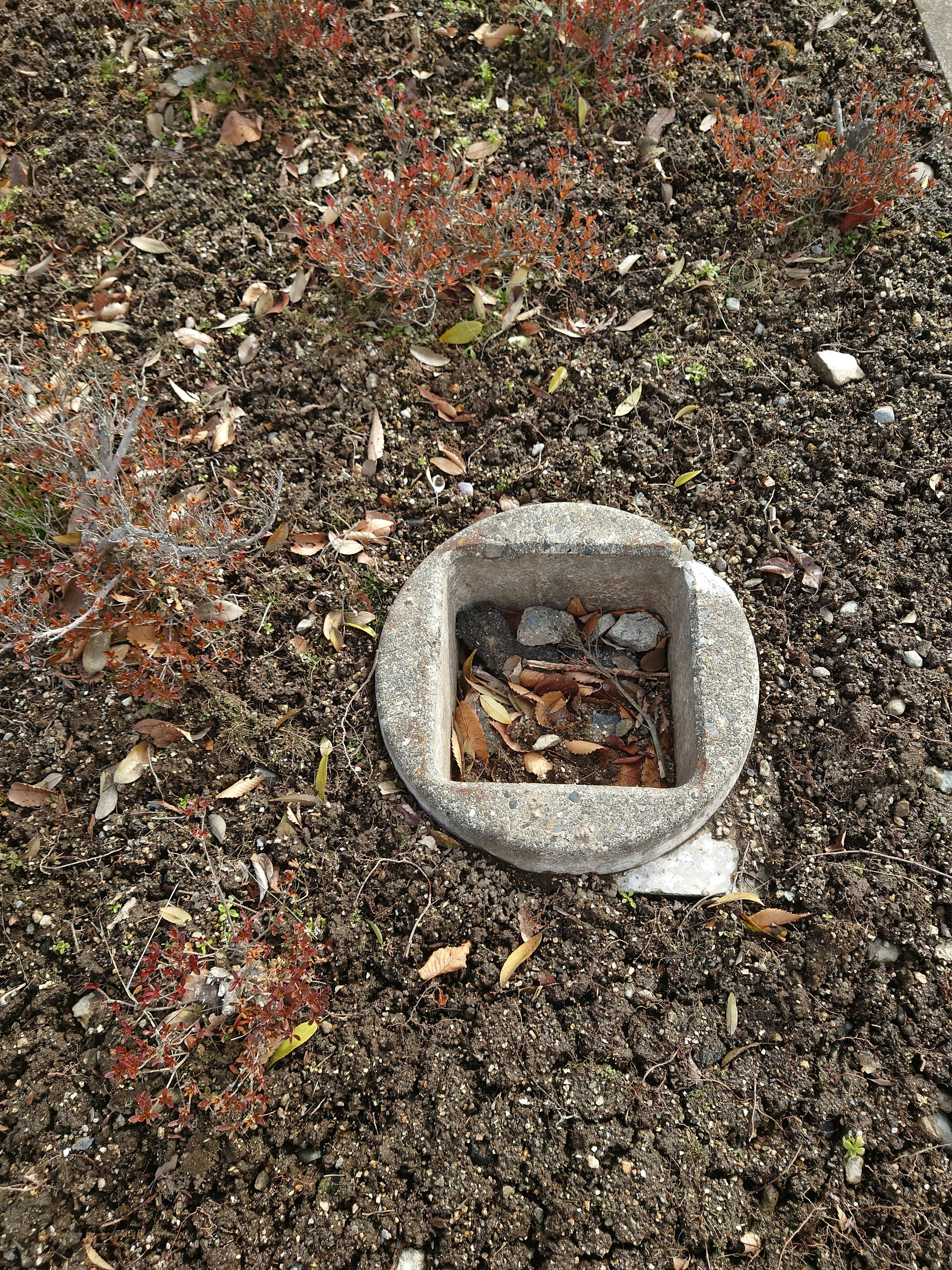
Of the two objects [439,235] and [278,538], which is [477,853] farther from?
[439,235]

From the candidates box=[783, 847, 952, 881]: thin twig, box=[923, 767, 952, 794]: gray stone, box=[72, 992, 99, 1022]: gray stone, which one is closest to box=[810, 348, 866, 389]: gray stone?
box=[923, 767, 952, 794]: gray stone

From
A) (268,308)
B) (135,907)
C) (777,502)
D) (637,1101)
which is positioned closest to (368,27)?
(268,308)

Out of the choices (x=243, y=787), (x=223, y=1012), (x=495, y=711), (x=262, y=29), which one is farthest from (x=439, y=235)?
(x=223, y=1012)

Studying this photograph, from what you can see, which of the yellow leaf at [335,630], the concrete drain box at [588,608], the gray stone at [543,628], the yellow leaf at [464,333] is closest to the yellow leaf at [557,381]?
the yellow leaf at [464,333]

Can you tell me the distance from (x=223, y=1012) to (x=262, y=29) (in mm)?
3421

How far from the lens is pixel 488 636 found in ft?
7.99

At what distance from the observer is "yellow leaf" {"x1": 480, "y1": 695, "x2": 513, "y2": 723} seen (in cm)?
233

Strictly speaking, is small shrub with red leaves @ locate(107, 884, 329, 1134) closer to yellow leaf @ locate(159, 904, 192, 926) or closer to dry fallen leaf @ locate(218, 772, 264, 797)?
yellow leaf @ locate(159, 904, 192, 926)

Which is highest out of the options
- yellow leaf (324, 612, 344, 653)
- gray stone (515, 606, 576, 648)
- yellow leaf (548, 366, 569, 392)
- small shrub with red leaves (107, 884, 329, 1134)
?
yellow leaf (548, 366, 569, 392)

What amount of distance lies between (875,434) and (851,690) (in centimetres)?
88

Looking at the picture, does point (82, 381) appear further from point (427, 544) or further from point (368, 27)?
point (368, 27)

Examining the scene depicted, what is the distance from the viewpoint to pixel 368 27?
325 centimetres

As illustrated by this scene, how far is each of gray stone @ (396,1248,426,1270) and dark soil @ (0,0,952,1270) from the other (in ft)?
0.07

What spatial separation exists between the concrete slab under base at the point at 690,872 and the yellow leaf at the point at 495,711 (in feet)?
1.86
